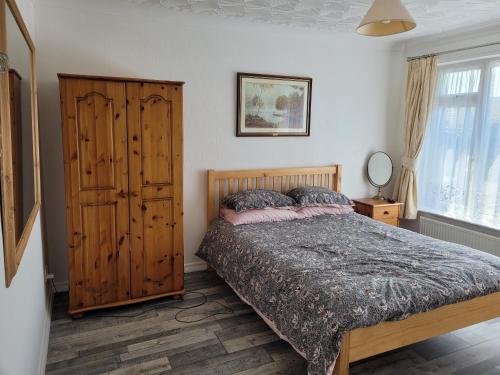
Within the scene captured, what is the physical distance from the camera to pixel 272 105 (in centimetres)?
404

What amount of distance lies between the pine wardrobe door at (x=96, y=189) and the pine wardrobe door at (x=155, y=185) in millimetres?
75

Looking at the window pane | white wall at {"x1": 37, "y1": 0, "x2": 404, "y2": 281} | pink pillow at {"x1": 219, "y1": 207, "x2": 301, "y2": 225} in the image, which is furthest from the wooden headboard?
the window pane

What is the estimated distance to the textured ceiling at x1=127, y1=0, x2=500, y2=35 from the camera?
10.1ft

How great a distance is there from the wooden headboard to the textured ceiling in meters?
1.49

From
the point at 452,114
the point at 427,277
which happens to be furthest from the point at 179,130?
the point at 452,114

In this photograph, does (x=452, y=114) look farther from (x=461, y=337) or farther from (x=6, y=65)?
(x=6, y=65)

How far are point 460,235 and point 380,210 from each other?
84cm

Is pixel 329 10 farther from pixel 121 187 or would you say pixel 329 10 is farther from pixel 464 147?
pixel 121 187

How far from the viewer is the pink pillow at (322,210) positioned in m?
3.83

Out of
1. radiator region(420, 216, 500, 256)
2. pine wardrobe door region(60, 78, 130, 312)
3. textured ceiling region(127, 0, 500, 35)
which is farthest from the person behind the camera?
radiator region(420, 216, 500, 256)

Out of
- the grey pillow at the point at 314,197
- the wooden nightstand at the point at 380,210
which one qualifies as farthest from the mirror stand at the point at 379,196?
the grey pillow at the point at 314,197

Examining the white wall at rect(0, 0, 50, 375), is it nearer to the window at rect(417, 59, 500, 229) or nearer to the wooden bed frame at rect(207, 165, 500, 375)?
the wooden bed frame at rect(207, 165, 500, 375)

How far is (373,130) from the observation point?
15.5 ft

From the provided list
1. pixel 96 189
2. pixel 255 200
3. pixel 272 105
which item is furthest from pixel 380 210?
pixel 96 189
